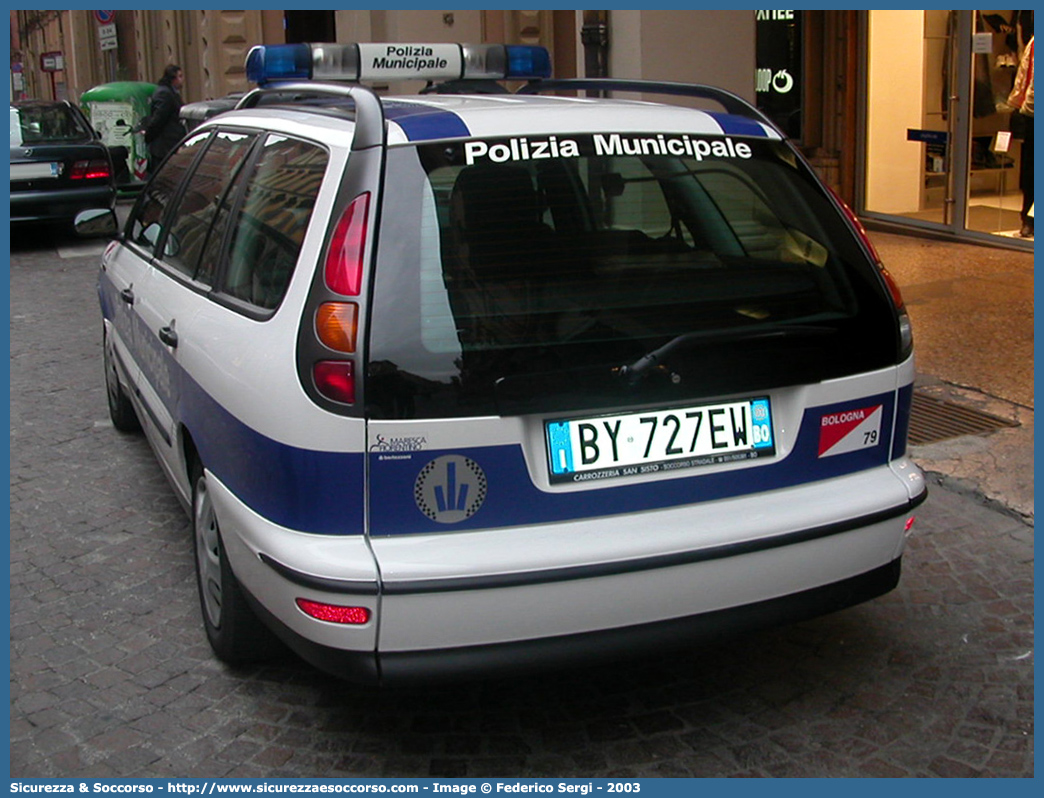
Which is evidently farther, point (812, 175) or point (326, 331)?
point (812, 175)

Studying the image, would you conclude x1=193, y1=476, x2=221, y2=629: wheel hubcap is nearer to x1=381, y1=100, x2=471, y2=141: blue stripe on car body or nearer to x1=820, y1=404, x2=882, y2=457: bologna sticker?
x1=381, y1=100, x2=471, y2=141: blue stripe on car body

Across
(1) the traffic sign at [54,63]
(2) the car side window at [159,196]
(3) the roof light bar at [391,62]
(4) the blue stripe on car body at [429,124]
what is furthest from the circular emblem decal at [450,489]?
(1) the traffic sign at [54,63]

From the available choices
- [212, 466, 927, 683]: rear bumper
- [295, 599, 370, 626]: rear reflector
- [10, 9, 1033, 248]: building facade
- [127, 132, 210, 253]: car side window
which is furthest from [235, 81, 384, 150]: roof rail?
[10, 9, 1033, 248]: building facade

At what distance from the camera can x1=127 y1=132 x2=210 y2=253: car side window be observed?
475 cm

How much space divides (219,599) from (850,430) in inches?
71.6

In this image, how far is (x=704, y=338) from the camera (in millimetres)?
3117

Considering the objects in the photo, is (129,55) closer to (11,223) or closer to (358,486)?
(11,223)

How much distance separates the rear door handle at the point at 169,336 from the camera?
3.99 metres

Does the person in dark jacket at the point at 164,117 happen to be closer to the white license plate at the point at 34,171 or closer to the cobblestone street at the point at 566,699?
the white license plate at the point at 34,171

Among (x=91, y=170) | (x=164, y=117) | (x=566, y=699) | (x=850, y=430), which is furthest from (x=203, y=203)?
(x=164, y=117)

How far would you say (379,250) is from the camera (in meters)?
2.98

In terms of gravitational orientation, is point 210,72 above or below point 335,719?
above

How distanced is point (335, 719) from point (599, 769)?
74 cm

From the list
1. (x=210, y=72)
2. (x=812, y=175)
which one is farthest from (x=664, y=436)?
(x=210, y=72)
